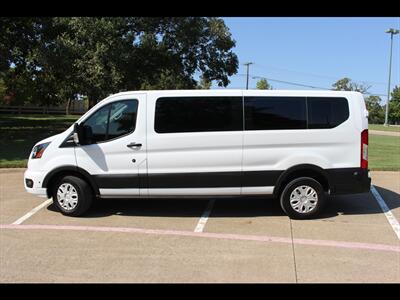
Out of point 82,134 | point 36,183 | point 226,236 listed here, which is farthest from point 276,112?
point 36,183

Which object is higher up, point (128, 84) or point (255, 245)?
point (128, 84)

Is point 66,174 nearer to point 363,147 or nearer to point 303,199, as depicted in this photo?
point 303,199

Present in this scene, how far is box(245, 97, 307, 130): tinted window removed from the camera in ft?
23.9

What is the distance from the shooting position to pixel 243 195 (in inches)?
290

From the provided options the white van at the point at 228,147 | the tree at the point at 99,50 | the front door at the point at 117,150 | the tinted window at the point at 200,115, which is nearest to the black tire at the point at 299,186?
the white van at the point at 228,147

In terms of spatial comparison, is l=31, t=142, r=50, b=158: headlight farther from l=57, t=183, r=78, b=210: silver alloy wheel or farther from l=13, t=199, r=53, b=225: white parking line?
l=13, t=199, r=53, b=225: white parking line

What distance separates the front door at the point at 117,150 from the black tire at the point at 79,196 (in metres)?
0.20

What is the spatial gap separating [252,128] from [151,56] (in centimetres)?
1985

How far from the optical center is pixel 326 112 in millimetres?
7340

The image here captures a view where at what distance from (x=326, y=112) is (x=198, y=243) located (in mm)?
2880

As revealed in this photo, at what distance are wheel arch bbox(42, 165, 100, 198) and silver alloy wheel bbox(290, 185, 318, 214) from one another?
117 inches

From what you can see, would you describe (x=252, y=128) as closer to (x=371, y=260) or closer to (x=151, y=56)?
(x=371, y=260)
